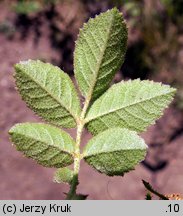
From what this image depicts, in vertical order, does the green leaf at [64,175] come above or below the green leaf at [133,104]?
below

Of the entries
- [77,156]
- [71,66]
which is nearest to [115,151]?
[77,156]

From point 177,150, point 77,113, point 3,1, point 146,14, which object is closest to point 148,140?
point 177,150

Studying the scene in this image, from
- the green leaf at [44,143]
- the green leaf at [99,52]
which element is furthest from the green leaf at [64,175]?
the green leaf at [99,52]

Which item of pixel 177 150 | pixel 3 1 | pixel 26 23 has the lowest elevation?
pixel 177 150

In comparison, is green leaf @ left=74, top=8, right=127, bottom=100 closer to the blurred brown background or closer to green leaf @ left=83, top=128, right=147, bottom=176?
green leaf @ left=83, top=128, right=147, bottom=176

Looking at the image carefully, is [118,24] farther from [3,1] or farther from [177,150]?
[3,1]

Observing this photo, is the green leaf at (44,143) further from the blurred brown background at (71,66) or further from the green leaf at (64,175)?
the blurred brown background at (71,66)

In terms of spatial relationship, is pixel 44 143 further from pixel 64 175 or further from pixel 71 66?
pixel 71 66
